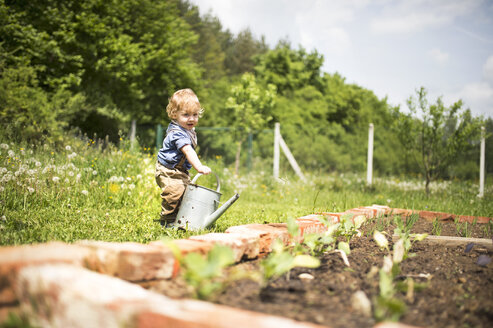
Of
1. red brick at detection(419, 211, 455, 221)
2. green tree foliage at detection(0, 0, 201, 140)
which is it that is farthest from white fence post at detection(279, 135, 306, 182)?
green tree foliage at detection(0, 0, 201, 140)

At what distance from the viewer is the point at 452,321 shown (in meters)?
1.28

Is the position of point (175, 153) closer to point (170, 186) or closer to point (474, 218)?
point (170, 186)

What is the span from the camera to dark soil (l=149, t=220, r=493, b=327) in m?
1.27

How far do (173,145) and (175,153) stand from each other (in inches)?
2.9

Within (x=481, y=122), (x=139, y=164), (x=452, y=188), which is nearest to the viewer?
(x=139, y=164)

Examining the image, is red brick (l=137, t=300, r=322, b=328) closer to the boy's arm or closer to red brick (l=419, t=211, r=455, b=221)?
the boy's arm

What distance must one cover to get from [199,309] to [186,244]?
0.61 meters

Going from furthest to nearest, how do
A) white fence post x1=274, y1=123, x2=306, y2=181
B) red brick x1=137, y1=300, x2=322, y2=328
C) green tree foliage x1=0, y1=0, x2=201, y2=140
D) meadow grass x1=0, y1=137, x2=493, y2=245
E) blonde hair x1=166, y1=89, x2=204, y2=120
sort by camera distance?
green tree foliage x1=0, y1=0, x2=201, y2=140
white fence post x1=274, y1=123, x2=306, y2=181
blonde hair x1=166, y1=89, x2=204, y2=120
meadow grass x1=0, y1=137, x2=493, y2=245
red brick x1=137, y1=300, x2=322, y2=328

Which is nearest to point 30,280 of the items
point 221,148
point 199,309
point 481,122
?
point 199,309

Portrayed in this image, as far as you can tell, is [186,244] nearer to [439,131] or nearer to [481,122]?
[439,131]

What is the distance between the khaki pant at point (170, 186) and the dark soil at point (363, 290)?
→ 4.20ft

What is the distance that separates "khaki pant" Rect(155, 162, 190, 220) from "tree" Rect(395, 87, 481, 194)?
5.48 meters

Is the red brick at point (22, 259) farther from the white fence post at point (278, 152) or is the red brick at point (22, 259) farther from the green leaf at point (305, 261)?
the white fence post at point (278, 152)

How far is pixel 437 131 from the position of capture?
692cm
